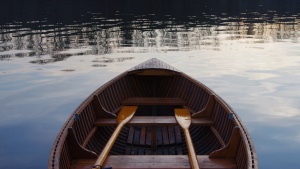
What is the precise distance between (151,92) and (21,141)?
5999 millimetres

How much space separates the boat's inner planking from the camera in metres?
8.35

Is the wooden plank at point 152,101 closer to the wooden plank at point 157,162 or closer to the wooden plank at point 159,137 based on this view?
the wooden plank at point 159,137

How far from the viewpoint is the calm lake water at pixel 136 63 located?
1483 cm

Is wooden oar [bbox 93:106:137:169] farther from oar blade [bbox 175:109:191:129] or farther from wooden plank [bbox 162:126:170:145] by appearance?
oar blade [bbox 175:109:191:129]

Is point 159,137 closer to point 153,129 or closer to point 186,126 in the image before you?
point 153,129

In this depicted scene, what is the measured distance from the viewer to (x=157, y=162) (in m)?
8.34

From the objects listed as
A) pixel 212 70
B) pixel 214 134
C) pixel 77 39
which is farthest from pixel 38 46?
pixel 214 134

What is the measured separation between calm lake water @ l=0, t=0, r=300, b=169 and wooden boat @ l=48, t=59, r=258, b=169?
346 centimetres

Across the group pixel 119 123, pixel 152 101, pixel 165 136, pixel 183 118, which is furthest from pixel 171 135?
pixel 119 123

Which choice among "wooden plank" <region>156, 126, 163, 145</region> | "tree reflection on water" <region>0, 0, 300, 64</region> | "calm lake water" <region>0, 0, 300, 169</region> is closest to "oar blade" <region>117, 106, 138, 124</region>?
"wooden plank" <region>156, 126, 163, 145</region>

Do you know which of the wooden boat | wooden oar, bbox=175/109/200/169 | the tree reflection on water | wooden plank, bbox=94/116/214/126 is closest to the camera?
wooden oar, bbox=175/109/200/169

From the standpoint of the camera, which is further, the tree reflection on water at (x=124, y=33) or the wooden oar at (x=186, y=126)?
the tree reflection on water at (x=124, y=33)

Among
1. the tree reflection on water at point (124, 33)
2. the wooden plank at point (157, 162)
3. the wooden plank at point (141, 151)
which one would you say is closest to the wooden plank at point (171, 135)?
the wooden plank at point (141, 151)

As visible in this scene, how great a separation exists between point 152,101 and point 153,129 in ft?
8.90
